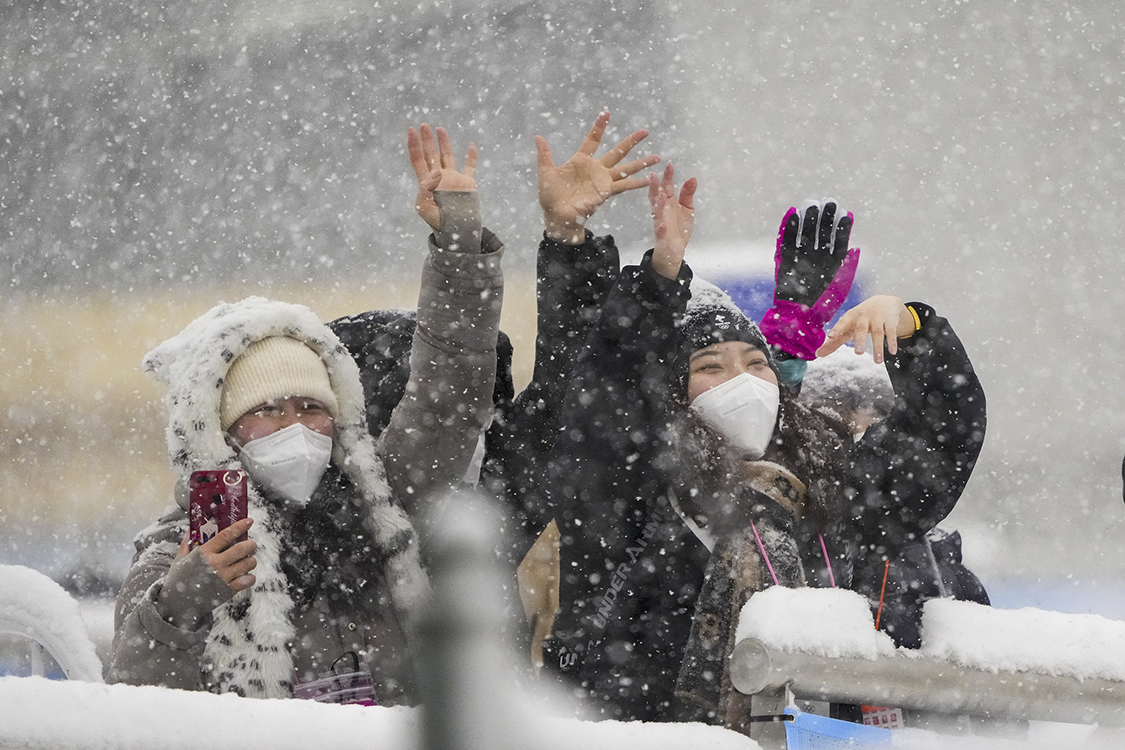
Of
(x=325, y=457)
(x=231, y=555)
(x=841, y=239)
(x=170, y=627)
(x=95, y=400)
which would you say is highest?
(x=95, y=400)

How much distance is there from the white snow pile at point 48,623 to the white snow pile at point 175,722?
1.57m

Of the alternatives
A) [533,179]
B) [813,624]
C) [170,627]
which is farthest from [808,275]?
[533,179]

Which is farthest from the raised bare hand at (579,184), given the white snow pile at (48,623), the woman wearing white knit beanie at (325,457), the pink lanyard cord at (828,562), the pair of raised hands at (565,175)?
the white snow pile at (48,623)

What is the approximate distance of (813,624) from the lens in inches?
52.9

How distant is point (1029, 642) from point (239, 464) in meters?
1.42

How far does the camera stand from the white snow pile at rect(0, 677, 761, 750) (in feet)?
3.25

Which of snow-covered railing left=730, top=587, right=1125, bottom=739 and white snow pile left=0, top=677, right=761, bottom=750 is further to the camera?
snow-covered railing left=730, top=587, right=1125, bottom=739

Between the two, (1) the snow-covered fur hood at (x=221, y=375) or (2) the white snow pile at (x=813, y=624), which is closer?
(2) the white snow pile at (x=813, y=624)

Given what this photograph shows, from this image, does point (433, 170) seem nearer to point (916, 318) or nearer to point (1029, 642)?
point (916, 318)

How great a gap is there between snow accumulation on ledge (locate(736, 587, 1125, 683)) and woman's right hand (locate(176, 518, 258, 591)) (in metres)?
0.89

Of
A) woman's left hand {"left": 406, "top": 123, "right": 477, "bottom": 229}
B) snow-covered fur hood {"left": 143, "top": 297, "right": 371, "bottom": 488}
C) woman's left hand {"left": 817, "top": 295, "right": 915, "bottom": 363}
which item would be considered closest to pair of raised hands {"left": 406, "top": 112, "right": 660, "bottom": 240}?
woman's left hand {"left": 406, "top": 123, "right": 477, "bottom": 229}

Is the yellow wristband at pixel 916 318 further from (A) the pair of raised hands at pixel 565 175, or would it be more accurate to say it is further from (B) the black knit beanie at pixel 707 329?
(A) the pair of raised hands at pixel 565 175

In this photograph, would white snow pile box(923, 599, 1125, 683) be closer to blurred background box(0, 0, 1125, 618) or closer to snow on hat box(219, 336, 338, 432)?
snow on hat box(219, 336, 338, 432)

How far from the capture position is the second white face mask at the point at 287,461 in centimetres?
206
